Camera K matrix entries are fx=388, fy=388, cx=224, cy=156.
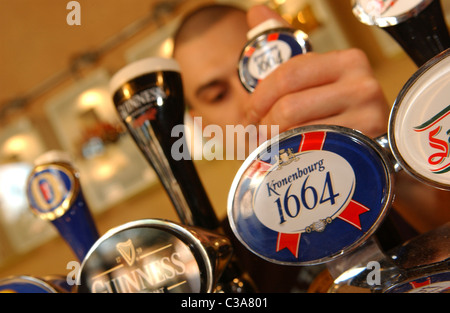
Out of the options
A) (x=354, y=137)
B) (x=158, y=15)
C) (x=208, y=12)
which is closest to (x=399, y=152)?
(x=354, y=137)

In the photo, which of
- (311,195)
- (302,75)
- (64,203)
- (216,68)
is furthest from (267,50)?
(216,68)

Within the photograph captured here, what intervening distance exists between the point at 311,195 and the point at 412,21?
0.19 metres

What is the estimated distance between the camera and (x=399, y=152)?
30cm

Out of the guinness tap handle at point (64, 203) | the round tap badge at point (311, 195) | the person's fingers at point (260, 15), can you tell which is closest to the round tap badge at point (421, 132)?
the round tap badge at point (311, 195)

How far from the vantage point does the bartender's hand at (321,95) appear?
40 cm

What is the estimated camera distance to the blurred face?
3.49ft

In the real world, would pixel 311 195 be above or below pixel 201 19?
below

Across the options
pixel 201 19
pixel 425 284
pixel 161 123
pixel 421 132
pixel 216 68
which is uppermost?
pixel 201 19

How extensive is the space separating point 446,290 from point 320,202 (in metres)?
0.11

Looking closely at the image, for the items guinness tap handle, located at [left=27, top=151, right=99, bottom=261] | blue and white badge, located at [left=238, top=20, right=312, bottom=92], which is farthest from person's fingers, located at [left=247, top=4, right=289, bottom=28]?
guinness tap handle, located at [left=27, top=151, right=99, bottom=261]

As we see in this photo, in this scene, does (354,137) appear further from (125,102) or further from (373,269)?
(125,102)

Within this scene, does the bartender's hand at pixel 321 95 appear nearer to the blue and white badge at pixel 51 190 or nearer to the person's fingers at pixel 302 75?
the person's fingers at pixel 302 75

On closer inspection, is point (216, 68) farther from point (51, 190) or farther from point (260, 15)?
point (51, 190)

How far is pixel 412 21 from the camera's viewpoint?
35 centimetres
